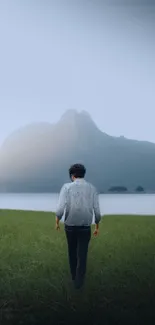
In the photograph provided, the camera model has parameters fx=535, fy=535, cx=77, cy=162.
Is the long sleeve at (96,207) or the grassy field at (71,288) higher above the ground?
the long sleeve at (96,207)

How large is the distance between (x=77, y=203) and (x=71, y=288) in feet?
2.03

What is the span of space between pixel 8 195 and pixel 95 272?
211cm

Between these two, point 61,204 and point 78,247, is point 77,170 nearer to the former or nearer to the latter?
point 61,204

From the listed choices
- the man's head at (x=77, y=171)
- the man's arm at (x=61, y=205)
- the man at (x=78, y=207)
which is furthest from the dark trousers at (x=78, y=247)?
the man's head at (x=77, y=171)

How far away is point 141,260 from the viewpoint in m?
4.55

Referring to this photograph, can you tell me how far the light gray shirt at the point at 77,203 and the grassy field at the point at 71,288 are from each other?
1.54 ft

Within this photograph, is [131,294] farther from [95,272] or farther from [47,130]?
[47,130]

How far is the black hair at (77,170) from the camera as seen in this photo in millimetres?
3150

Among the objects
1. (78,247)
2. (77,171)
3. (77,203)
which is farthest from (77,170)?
(78,247)

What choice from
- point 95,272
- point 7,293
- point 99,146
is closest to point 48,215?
point 99,146

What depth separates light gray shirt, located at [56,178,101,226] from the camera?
313 cm

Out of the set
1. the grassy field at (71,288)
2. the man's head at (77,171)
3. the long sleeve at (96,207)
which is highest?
the man's head at (77,171)

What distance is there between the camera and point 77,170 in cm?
316

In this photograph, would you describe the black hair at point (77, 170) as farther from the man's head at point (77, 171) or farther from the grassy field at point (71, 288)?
the grassy field at point (71, 288)
